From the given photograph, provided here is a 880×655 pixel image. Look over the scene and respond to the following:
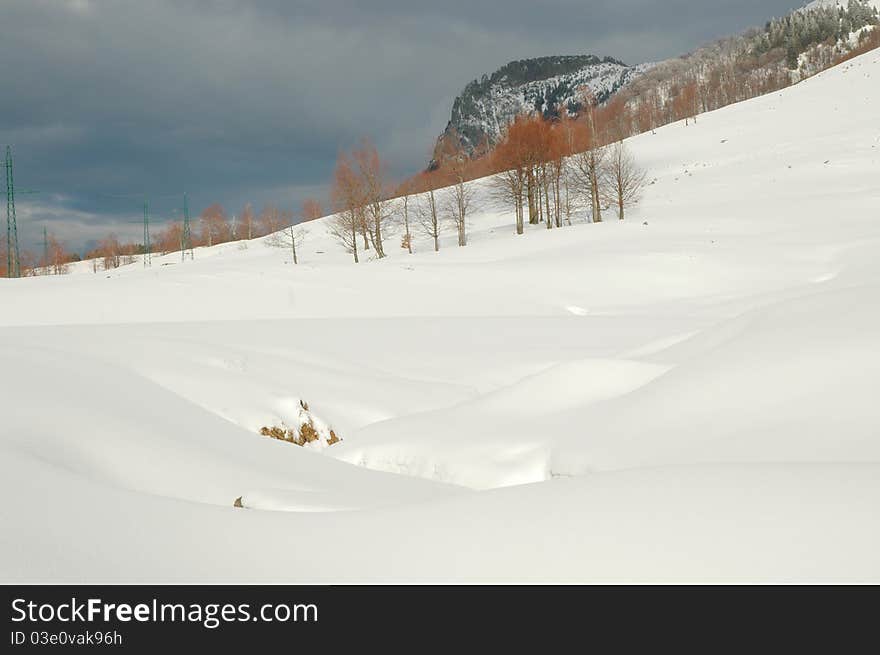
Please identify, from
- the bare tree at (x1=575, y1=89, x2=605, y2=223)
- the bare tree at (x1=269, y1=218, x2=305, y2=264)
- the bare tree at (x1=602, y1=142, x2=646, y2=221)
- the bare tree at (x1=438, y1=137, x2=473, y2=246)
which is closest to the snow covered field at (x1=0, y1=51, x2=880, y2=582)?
the bare tree at (x1=602, y1=142, x2=646, y2=221)

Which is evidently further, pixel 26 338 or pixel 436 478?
pixel 26 338

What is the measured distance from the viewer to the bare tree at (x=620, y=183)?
1266 inches

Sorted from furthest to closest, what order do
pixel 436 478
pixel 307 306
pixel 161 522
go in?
pixel 307 306 < pixel 436 478 < pixel 161 522

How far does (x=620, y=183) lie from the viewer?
3216 cm

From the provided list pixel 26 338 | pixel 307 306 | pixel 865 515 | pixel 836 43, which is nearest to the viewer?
pixel 865 515

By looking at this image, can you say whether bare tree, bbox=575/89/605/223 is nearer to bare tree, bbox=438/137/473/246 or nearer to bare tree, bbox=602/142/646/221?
bare tree, bbox=602/142/646/221

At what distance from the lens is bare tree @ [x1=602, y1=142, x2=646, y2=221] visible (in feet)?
105

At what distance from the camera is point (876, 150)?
3203 centimetres

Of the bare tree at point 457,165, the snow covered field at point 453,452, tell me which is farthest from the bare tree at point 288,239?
the snow covered field at point 453,452

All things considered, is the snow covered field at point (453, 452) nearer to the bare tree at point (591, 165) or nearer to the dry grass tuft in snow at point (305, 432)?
the dry grass tuft in snow at point (305, 432)
